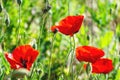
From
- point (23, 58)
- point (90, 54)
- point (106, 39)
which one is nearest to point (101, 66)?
point (90, 54)

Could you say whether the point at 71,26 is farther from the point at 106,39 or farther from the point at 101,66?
the point at 106,39

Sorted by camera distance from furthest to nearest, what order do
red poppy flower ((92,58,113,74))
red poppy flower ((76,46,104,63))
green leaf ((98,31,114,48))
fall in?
green leaf ((98,31,114,48)) < red poppy flower ((92,58,113,74)) < red poppy flower ((76,46,104,63))

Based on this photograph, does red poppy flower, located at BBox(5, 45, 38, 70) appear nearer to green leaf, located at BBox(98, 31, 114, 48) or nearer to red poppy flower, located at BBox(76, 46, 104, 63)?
red poppy flower, located at BBox(76, 46, 104, 63)

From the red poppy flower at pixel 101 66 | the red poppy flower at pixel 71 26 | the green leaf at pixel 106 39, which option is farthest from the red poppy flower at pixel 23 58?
the green leaf at pixel 106 39

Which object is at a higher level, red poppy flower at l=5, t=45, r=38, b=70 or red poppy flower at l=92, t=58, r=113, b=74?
red poppy flower at l=5, t=45, r=38, b=70

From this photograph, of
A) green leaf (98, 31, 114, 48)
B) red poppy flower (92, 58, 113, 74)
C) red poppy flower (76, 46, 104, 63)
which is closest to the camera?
red poppy flower (76, 46, 104, 63)

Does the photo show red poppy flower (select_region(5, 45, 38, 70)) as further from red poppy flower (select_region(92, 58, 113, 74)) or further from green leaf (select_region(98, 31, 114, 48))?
green leaf (select_region(98, 31, 114, 48))

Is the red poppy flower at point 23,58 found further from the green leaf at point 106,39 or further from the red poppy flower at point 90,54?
the green leaf at point 106,39

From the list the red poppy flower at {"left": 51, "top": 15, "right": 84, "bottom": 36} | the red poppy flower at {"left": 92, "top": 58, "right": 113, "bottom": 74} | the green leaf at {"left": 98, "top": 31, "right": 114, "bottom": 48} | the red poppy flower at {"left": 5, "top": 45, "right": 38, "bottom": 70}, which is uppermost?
the red poppy flower at {"left": 51, "top": 15, "right": 84, "bottom": 36}

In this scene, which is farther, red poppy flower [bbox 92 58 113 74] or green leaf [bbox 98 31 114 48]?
green leaf [bbox 98 31 114 48]

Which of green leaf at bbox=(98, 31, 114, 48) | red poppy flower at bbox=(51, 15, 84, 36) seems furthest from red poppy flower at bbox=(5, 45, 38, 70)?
green leaf at bbox=(98, 31, 114, 48)
